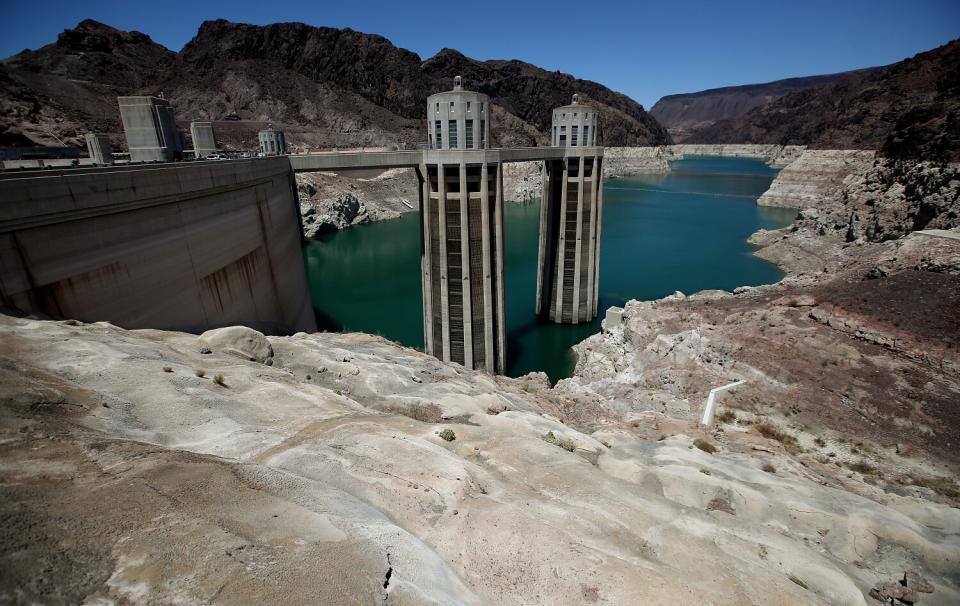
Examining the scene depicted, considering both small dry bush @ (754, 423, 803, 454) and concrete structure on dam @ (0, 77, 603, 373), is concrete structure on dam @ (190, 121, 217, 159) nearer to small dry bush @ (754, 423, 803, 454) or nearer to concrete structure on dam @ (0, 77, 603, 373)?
concrete structure on dam @ (0, 77, 603, 373)

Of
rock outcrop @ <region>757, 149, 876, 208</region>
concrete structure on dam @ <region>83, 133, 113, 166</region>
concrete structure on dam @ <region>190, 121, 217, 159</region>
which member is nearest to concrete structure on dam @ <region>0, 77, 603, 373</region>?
concrete structure on dam @ <region>190, 121, 217, 159</region>

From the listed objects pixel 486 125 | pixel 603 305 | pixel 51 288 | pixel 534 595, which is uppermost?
pixel 486 125

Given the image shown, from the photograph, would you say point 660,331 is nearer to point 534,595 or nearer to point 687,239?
point 534,595

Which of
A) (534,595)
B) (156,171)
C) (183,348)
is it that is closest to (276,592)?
(534,595)

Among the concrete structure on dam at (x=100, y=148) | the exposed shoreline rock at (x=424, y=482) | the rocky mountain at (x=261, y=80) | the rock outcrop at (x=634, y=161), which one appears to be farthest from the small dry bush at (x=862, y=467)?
the rock outcrop at (x=634, y=161)

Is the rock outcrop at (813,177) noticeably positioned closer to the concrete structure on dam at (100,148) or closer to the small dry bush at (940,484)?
the small dry bush at (940,484)

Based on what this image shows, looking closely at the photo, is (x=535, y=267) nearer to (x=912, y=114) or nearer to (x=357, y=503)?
(x=912, y=114)

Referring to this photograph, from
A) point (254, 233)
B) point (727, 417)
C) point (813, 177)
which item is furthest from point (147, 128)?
point (813, 177)
